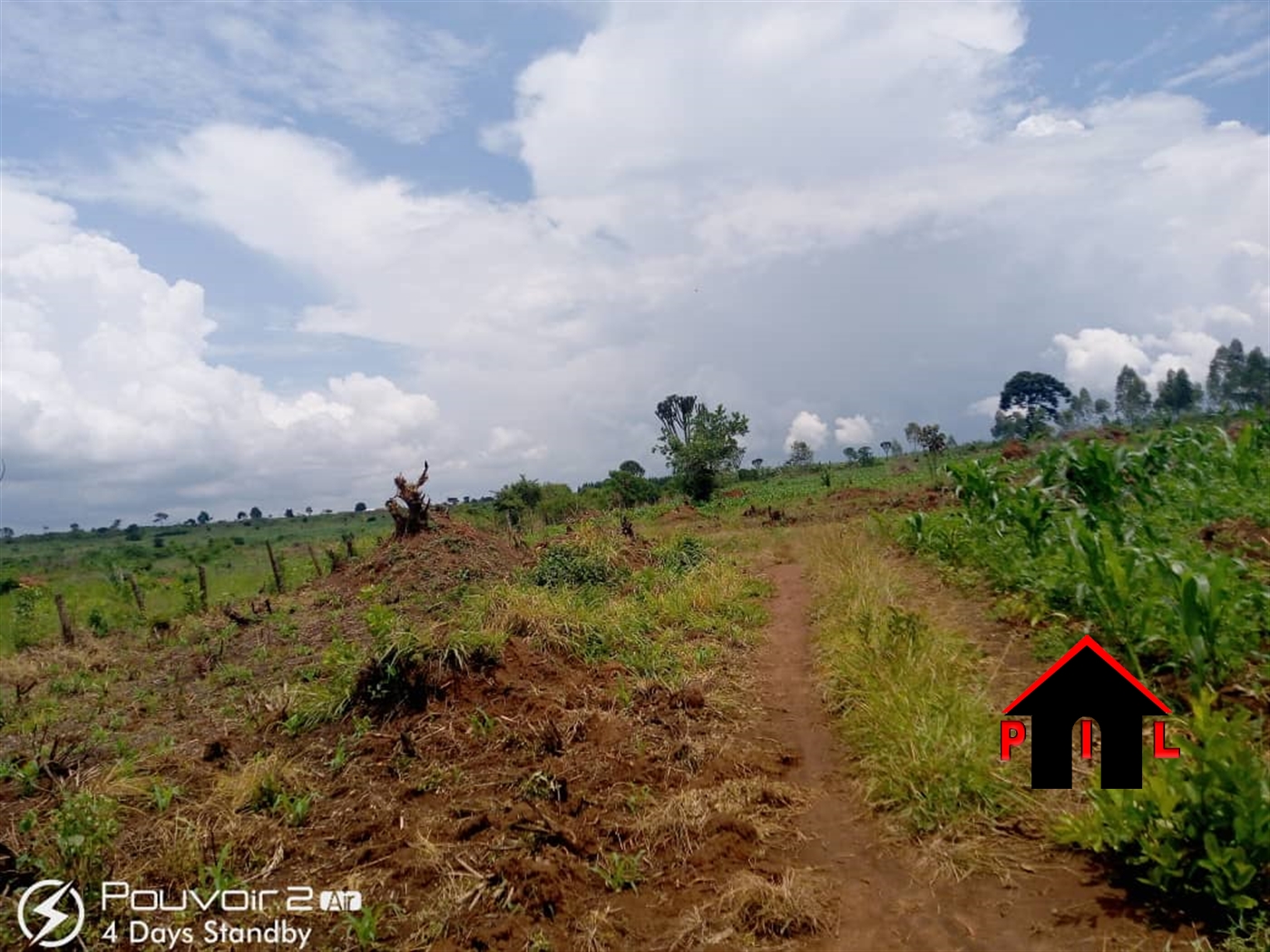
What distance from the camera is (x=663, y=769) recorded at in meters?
4.45

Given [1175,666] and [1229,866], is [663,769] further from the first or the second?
[1175,666]

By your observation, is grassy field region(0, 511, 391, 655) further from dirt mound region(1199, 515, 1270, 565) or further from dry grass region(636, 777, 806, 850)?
dirt mound region(1199, 515, 1270, 565)

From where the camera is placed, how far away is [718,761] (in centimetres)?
447

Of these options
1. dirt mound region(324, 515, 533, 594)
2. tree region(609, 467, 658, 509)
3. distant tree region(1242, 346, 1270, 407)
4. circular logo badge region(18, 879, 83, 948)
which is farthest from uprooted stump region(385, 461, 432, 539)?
distant tree region(1242, 346, 1270, 407)

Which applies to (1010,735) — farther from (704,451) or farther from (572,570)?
(704,451)

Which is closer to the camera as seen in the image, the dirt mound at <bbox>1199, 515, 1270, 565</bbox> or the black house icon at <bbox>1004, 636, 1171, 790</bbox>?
the black house icon at <bbox>1004, 636, 1171, 790</bbox>

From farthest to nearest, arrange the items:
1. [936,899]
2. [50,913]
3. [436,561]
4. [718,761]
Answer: [436,561]
[718,761]
[50,913]
[936,899]

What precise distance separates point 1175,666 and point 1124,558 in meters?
1.16

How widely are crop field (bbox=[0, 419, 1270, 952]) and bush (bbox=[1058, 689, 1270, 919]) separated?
13 millimetres

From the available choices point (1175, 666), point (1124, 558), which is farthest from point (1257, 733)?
point (1124, 558)

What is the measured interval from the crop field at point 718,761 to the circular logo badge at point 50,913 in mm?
62

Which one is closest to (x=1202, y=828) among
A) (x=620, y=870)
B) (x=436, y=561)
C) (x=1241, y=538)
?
(x=620, y=870)

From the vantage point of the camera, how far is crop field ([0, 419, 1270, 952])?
9.64 feet

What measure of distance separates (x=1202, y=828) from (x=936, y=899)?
3.29 feet
